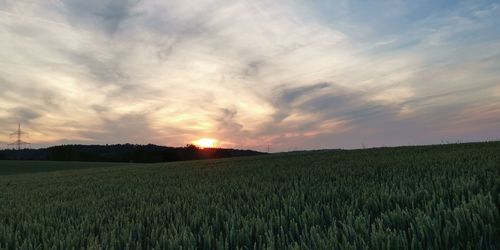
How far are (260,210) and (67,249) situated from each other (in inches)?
85.3

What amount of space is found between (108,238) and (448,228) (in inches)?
125

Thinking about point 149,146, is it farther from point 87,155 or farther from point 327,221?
point 327,221

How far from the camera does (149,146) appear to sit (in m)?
134

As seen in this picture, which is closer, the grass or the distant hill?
the grass

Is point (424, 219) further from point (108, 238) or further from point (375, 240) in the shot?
point (108, 238)

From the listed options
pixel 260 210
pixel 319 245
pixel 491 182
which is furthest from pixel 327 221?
pixel 491 182

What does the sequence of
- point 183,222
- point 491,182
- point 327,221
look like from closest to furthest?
point 327,221 < point 183,222 < point 491,182

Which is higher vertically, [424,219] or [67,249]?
[424,219]

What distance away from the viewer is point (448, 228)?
2.76 metres

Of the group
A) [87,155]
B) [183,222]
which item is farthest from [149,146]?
[183,222]

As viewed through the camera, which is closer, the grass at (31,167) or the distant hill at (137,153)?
the grass at (31,167)

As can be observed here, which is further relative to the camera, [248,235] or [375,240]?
[248,235]

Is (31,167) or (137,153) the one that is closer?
(31,167)

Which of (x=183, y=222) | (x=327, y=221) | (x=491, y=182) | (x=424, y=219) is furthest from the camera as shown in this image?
(x=491, y=182)
